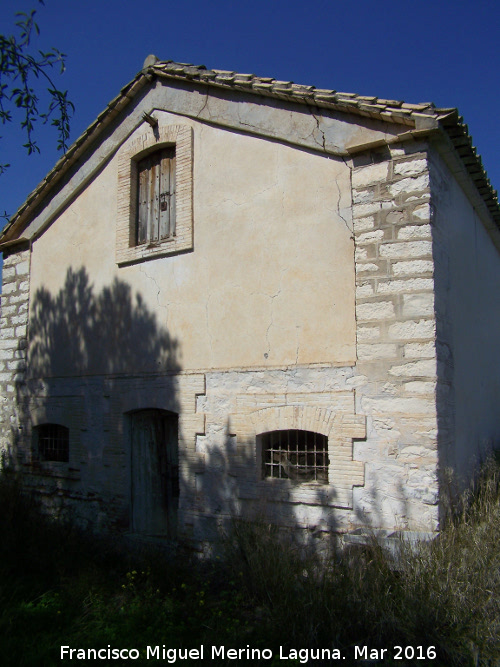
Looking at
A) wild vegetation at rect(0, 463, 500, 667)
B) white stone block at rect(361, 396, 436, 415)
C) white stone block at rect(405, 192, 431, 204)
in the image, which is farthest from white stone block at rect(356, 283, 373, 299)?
wild vegetation at rect(0, 463, 500, 667)

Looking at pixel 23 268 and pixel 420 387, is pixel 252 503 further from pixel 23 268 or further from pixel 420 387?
pixel 23 268

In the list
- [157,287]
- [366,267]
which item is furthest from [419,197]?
[157,287]

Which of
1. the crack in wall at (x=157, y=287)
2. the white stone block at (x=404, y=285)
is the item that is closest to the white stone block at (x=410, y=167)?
the white stone block at (x=404, y=285)

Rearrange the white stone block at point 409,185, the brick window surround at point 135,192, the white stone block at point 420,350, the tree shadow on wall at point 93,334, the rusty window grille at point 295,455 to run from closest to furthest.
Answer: the white stone block at point 420,350 → the white stone block at point 409,185 → the rusty window grille at point 295,455 → the brick window surround at point 135,192 → the tree shadow on wall at point 93,334

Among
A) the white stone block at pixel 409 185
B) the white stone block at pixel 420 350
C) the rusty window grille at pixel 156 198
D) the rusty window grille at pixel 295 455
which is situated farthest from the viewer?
the rusty window grille at pixel 156 198

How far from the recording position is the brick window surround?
7.61 m

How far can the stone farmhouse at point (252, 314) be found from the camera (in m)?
5.76

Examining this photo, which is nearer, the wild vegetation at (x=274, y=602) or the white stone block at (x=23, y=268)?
the wild vegetation at (x=274, y=602)

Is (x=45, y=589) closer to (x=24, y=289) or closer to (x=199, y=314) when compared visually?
(x=199, y=314)

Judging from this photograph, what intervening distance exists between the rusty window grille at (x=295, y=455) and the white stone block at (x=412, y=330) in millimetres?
1416

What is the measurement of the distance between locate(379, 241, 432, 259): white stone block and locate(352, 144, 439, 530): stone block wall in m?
0.01

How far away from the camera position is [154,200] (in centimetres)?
827

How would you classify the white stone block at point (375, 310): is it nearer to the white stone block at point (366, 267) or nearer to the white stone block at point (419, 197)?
the white stone block at point (366, 267)

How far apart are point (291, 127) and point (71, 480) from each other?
598cm
